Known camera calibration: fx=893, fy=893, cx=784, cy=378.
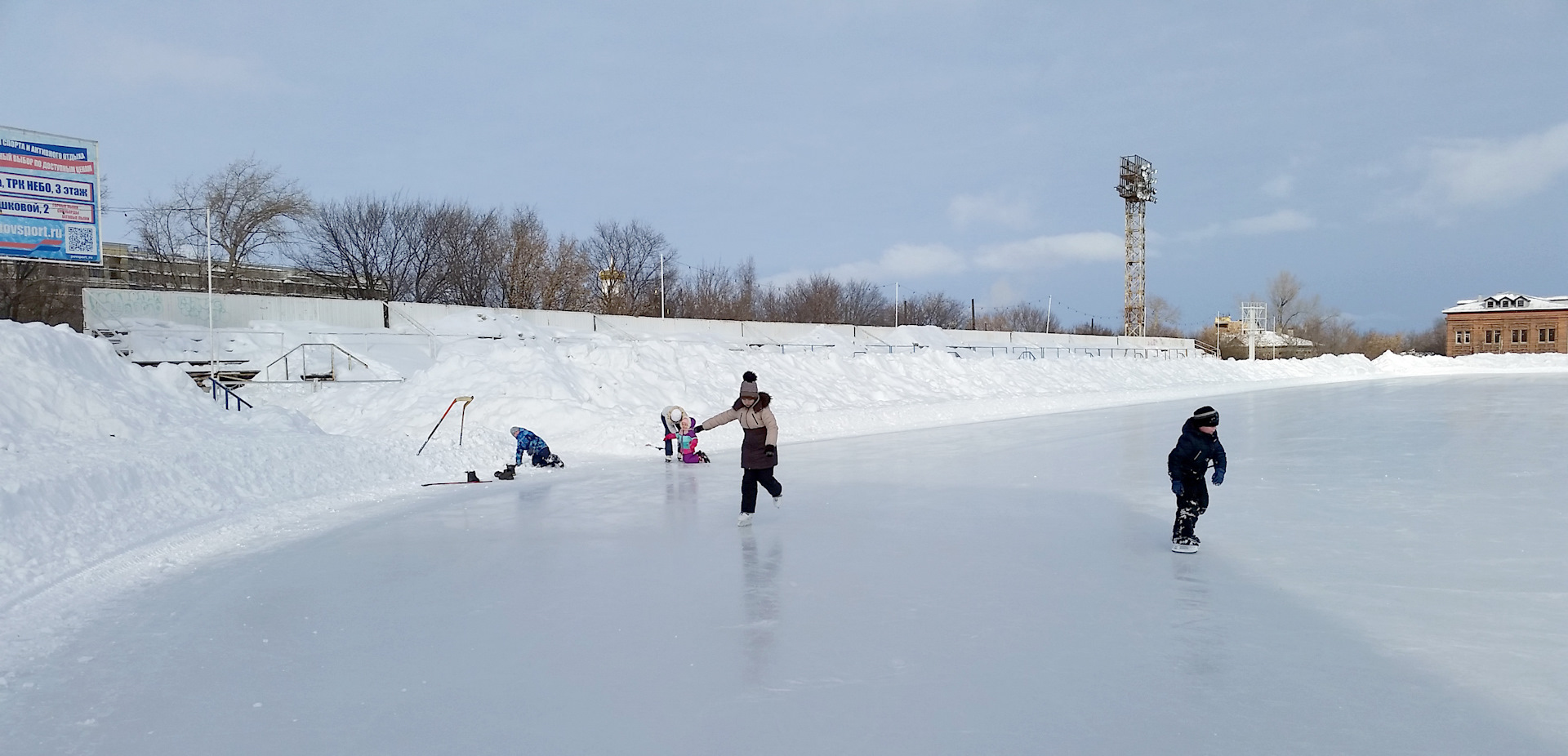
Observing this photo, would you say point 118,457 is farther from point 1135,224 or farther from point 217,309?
point 1135,224

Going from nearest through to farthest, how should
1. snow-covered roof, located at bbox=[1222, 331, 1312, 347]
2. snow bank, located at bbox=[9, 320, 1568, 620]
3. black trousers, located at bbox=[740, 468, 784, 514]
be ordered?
snow bank, located at bbox=[9, 320, 1568, 620] → black trousers, located at bbox=[740, 468, 784, 514] → snow-covered roof, located at bbox=[1222, 331, 1312, 347]

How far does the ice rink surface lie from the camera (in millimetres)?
3693

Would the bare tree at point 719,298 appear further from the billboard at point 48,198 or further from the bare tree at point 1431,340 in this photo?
the bare tree at point 1431,340

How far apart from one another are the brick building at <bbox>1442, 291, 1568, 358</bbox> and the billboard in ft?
298

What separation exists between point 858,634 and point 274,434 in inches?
367

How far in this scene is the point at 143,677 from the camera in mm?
4395

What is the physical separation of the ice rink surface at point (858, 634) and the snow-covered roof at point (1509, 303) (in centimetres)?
8647

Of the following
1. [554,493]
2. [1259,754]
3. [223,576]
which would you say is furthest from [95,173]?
[1259,754]

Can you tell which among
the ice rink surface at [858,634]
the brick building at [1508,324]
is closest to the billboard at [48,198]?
the ice rink surface at [858,634]

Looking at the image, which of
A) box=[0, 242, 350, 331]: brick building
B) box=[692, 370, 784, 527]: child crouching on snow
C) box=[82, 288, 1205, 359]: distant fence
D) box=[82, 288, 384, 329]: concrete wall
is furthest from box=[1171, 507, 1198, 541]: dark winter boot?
box=[0, 242, 350, 331]: brick building

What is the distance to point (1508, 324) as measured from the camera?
76.7m

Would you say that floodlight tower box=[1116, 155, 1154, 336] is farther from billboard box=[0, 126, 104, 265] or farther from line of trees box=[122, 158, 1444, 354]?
billboard box=[0, 126, 104, 265]

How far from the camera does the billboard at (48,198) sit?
1641 cm

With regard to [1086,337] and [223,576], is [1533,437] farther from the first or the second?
[1086,337]
